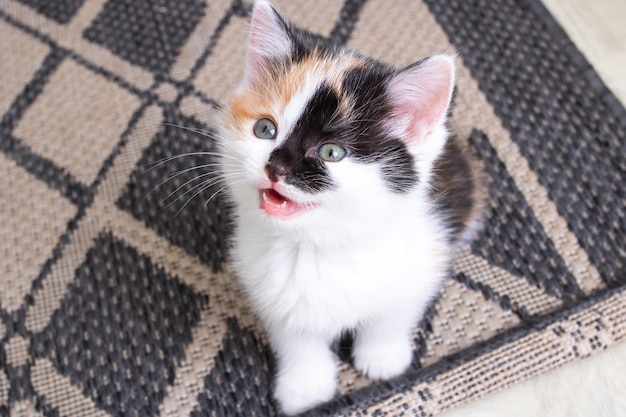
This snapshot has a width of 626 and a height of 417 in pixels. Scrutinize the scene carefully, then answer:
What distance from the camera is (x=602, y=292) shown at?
Result: 1071 mm

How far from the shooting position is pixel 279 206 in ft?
2.31

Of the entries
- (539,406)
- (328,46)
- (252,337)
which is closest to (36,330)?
(252,337)

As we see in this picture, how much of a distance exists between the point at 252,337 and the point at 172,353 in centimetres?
15

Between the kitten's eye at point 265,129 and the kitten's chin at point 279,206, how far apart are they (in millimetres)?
67

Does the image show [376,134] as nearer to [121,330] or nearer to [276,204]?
[276,204]

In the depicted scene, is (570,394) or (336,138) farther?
(570,394)

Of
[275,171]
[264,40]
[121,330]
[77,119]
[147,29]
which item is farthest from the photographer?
[147,29]

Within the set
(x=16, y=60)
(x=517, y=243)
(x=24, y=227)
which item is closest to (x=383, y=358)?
(x=517, y=243)

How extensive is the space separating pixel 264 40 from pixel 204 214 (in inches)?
20.0

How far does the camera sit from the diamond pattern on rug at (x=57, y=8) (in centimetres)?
148

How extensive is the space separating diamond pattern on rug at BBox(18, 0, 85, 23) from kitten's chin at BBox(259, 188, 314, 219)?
1.05 metres

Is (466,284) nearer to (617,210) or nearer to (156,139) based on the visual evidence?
(617,210)

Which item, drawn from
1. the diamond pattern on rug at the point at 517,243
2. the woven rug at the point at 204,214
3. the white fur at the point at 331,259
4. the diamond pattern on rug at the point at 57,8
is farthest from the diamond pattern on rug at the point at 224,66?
the diamond pattern on rug at the point at 517,243

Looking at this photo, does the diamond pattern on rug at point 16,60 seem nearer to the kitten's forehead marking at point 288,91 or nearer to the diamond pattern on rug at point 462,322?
the kitten's forehead marking at point 288,91
